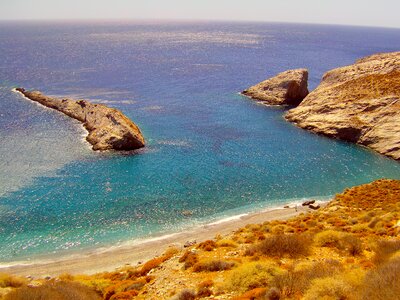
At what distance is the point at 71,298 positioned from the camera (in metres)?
20.5

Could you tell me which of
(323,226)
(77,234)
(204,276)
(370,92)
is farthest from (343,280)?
(370,92)

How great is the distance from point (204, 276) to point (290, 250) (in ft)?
19.8

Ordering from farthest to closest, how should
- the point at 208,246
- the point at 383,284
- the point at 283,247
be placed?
the point at 208,246, the point at 283,247, the point at 383,284

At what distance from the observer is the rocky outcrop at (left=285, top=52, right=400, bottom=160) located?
207ft

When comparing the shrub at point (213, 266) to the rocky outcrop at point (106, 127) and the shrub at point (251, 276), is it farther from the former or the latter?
the rocky outcrop at point (106, 127)

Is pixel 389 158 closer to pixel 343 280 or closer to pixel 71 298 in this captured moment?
pixel 343 280

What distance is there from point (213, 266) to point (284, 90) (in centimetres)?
7475

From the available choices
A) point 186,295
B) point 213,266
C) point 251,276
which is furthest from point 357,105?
point 186,295

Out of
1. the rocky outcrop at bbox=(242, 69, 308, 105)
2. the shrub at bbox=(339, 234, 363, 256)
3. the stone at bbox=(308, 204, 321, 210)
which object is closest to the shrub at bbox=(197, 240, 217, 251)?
A: the shrub at bbox=(339, 234, 363, 256)

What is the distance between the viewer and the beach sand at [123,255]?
32344 millimetres

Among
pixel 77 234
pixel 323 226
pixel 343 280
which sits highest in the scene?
pixel 343 280

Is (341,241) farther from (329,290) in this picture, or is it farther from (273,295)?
(273,295)

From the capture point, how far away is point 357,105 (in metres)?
71.4

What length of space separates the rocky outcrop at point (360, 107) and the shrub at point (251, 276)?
1793 inches
